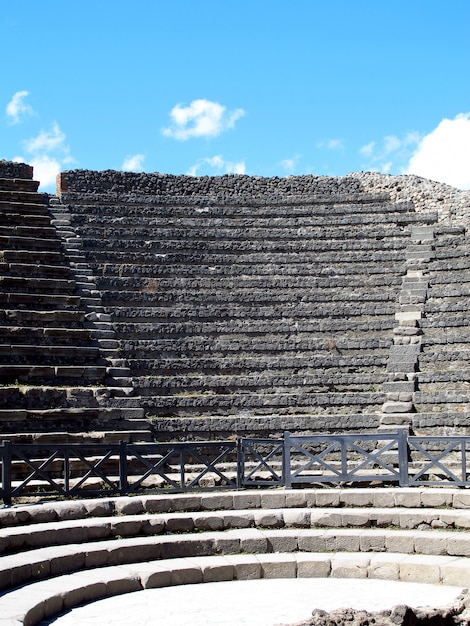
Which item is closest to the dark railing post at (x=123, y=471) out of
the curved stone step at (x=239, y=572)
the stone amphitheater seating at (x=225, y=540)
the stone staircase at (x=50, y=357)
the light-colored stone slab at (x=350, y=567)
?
the stone amphitheater seating at (x=225, y=540)

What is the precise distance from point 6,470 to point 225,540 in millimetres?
2859

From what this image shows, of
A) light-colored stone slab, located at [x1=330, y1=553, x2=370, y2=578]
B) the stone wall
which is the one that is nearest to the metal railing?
light-colored stone slab, located at [x1=330, y1=553, x2=370, y2=578]

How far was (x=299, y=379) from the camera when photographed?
55.0 feet

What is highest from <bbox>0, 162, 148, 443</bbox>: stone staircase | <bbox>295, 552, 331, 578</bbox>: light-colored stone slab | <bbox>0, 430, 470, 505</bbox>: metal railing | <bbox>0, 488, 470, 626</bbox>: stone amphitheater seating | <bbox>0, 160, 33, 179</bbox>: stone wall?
<bbox>0, 160, 33, 179</bbox>: stone wall

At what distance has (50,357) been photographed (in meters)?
15.9

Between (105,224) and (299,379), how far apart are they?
6657mm

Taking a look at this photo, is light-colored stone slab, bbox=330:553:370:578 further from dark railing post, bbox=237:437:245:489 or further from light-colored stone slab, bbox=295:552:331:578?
dark railing post, bbox=237:437:245:489

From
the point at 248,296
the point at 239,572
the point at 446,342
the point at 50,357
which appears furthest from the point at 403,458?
the point at 248,296

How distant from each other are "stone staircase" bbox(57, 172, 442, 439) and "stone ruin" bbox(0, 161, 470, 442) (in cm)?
4

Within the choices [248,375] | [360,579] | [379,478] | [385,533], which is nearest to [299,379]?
[248,375]

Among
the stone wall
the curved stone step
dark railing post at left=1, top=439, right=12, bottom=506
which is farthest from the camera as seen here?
the stone wall

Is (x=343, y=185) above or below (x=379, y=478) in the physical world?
above

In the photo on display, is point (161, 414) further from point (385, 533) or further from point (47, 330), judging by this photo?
point (385, 533)

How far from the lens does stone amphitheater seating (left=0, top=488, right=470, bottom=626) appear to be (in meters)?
9.47
